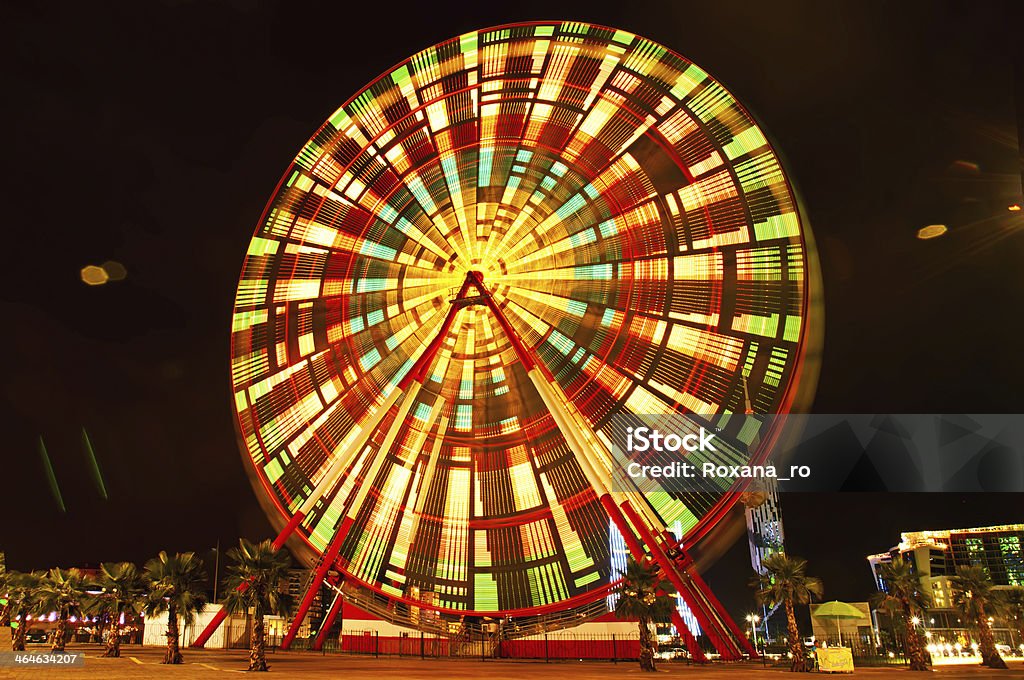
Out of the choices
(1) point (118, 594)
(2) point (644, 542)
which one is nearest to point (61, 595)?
(1) point (118, 594)

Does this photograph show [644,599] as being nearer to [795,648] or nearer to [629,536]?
[629,536]

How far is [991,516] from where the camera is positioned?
7312cm

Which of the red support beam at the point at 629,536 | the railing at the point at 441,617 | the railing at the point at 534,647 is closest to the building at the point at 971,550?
the railing at the point at 534,647

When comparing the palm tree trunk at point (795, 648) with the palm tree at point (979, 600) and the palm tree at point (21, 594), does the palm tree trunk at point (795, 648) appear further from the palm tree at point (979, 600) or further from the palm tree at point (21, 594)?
the palm tree at point (21, 594)

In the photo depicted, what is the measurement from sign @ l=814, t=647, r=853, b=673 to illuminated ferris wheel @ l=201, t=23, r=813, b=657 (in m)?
2.12

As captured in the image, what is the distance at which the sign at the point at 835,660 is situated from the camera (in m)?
18.0

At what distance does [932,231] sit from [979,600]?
1389 cm

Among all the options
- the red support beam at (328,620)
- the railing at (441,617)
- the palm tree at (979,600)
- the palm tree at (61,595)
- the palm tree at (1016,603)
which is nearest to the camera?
the railing at (441,617)

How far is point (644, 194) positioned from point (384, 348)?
8831mm

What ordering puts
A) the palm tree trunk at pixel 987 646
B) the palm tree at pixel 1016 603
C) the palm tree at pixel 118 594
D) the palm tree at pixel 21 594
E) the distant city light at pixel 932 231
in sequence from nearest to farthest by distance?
the distant city light at pixel 932 231 → the palm tree trunk at pixel 987 646 → the palm tree at pixel 118 594 → the palm tree at pixel 1016 603 → the palm tree at pixel 21 594

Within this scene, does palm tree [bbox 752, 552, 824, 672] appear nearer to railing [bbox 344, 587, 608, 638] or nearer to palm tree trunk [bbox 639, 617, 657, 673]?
palm tree trunk [bbox 639, 617, 657, 673]

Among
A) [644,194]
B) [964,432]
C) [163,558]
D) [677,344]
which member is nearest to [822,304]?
[677,344]

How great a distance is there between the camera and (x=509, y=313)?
22016 millimetres

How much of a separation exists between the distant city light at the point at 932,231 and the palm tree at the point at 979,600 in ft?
43.5
